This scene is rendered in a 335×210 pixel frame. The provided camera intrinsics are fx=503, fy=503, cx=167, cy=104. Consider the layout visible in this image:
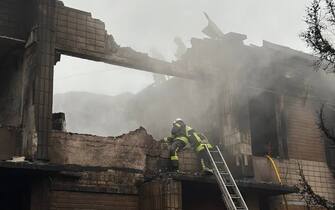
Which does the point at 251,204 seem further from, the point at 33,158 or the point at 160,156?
the point at 33,158

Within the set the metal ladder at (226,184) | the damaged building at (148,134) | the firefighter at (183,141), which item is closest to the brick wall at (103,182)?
the damaged building at (148,134)

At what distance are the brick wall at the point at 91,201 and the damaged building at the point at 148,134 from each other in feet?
0.07

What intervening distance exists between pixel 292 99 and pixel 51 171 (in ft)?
26.3

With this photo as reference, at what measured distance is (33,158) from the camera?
32.8ft

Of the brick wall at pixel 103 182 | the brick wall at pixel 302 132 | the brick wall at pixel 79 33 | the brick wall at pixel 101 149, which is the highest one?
the brick wall at pixel 79 33

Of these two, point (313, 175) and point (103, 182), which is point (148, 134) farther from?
point (313, 175)

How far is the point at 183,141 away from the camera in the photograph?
11.5 metres

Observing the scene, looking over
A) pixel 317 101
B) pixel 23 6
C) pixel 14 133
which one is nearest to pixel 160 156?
pixel 14 133

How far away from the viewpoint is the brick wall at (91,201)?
1009 centimetres

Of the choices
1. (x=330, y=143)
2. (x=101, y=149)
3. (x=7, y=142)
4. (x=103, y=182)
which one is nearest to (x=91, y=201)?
(x=103, y=182)

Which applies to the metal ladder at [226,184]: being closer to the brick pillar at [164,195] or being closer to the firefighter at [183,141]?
the firefighter at [183,141]

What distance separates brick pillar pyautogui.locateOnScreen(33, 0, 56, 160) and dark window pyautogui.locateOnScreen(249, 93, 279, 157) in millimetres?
6168

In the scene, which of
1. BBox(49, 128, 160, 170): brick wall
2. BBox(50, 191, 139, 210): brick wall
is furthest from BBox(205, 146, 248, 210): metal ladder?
BBox(50, 191, 139, 210): brick wall

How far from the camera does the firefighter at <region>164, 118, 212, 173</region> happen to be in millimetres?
11312
